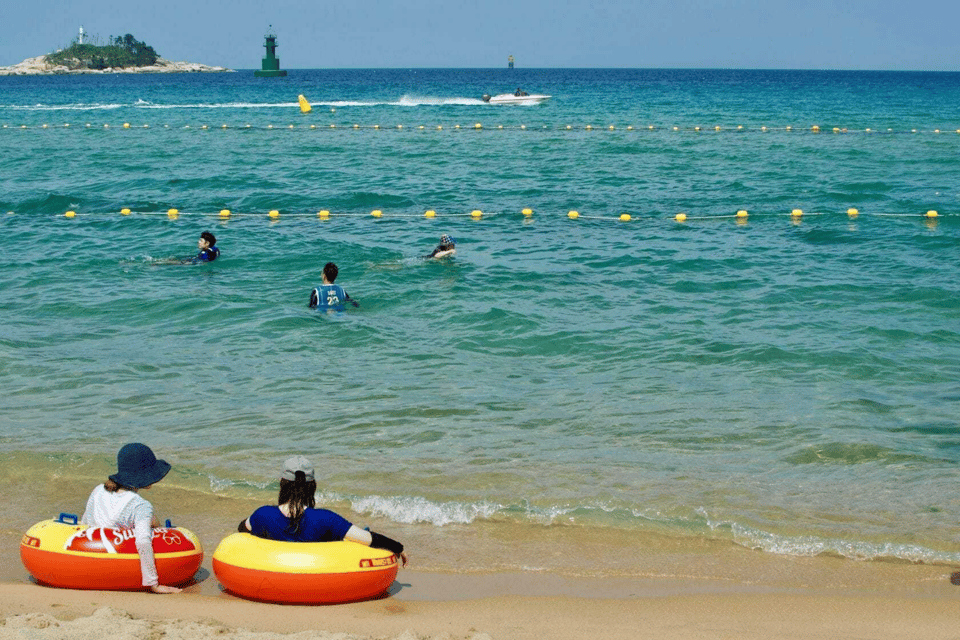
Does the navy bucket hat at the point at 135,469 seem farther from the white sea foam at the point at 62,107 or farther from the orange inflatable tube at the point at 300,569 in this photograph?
the white sea foam at the point at 62,107

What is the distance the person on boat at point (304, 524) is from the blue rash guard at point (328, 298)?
6991 mm

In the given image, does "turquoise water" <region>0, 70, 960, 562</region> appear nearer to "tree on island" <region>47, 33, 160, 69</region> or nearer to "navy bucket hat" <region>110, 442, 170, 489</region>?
"navy bucket hat" <region>110, 442, 170, 489</region>

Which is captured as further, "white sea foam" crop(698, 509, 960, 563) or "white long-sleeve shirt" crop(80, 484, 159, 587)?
"white sea foam" crop(698, 509, 960, 563)

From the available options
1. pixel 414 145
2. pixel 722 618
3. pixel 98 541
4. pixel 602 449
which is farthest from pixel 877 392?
pixel 414 145

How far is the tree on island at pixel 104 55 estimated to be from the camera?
187250 mm

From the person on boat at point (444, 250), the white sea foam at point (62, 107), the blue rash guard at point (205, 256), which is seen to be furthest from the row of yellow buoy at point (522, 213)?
the white sea foam at point (62, 107)

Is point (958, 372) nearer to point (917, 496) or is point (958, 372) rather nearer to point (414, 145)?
point (917, 496)

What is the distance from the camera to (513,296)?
13.4 meters

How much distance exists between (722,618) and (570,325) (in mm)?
6424

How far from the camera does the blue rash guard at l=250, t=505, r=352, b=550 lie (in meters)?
5.71

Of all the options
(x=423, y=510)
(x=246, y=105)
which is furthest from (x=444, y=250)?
(x=246, y=105)

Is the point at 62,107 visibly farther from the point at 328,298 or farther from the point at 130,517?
the point at 130,517

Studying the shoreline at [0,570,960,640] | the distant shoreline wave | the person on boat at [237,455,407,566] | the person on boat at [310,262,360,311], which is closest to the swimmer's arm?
the person on boat at [237,455,407,566]

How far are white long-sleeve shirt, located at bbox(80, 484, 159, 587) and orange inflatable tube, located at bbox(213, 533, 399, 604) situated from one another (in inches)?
14.7
